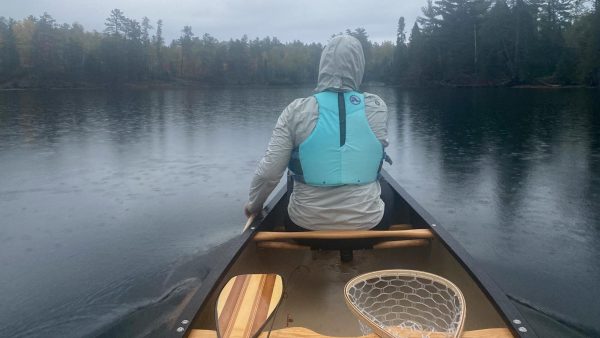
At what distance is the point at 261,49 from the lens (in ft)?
310

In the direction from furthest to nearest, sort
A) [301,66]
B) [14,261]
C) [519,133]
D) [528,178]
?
[301,66] → [519,133] → [528,178] → [14,261]

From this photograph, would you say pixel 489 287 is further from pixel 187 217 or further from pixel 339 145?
pixel 187 217

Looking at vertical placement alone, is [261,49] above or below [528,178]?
above

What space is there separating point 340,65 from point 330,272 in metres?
1.65

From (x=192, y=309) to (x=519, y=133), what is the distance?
14934mm

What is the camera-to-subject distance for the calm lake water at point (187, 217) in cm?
423

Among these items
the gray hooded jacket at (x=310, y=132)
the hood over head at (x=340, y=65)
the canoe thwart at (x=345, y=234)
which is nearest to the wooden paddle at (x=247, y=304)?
the canoe thwart at (x=345, y=234)

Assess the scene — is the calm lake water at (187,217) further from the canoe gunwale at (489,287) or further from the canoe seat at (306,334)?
the canoe seat at (306,334)

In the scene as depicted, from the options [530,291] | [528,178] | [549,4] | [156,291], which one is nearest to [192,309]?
[156,291]

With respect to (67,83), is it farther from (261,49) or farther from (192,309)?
(192,309)

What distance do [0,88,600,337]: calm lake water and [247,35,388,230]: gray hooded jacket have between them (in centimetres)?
158

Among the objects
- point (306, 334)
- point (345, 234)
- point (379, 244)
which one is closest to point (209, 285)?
point (306, 334)

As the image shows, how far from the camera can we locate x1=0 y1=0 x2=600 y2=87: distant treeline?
5134cm

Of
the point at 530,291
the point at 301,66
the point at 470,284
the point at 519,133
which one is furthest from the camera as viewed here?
the point at 301,66
